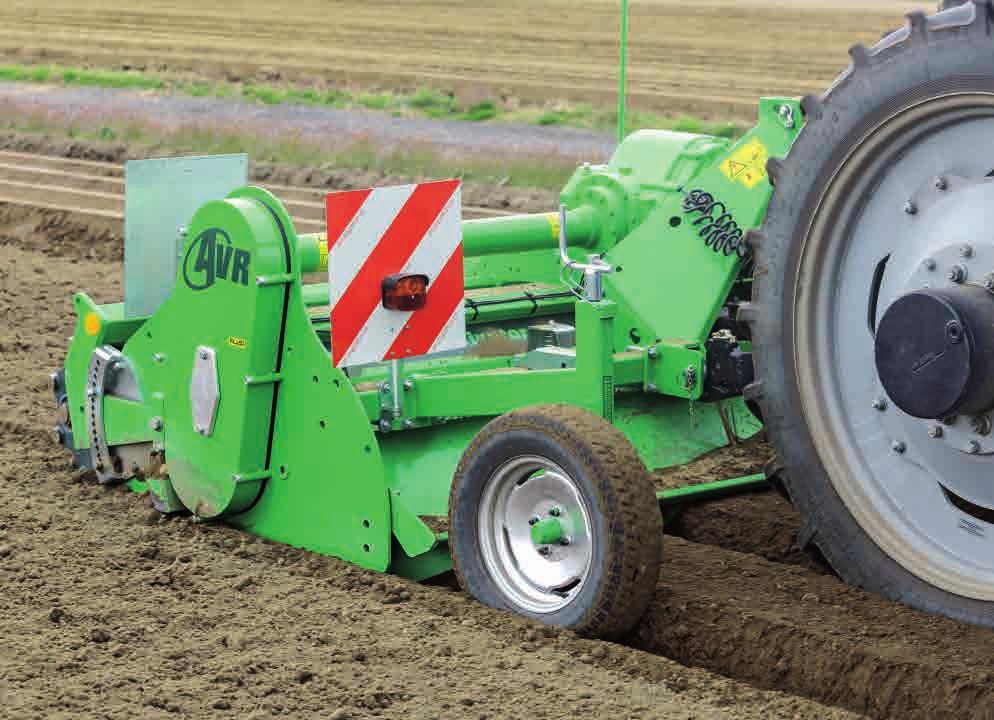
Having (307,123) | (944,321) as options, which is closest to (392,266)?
(944,321)

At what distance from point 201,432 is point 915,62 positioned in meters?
2.48

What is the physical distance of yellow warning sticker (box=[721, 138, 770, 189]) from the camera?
5.39 m

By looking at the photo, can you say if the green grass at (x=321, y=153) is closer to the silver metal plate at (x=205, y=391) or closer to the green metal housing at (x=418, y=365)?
the green metal housing at (x=418, y=365)

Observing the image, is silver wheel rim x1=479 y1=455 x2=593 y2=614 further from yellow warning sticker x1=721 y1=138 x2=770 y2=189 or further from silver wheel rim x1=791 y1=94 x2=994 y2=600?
yellow warning sticker x1=721 y1=138 x2=770 y2=189

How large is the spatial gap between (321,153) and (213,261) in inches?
360

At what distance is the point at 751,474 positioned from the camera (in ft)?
18.5

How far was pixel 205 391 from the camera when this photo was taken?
17.3 feet

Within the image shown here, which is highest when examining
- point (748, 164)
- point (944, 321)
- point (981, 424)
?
point (748, 164)

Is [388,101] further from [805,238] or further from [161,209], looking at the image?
[805,238]

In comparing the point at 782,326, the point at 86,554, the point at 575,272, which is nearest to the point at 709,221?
the point at 575,272

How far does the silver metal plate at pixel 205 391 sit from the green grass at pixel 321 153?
750 cm

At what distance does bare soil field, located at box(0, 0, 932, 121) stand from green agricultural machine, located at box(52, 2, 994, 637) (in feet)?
34.1

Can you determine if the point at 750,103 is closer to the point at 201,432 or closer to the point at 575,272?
the point at 575,272

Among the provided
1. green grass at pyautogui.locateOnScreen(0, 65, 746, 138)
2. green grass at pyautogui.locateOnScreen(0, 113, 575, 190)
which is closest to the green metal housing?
green grass at pyautogui.locateOnScreen(0, 113, 575, 190)
